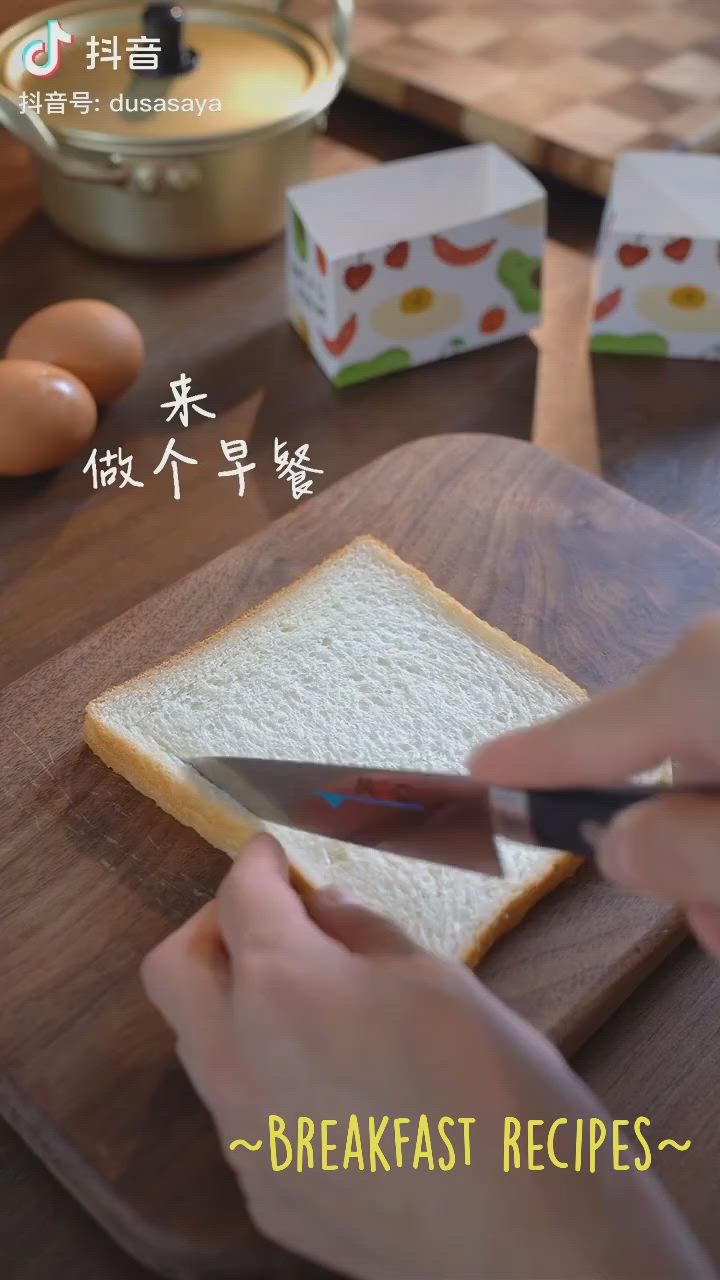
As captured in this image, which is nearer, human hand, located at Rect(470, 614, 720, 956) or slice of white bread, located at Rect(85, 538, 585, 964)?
human hand, located at Rect(470, 614, 720, 956)

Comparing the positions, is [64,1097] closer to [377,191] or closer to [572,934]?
[572,934]

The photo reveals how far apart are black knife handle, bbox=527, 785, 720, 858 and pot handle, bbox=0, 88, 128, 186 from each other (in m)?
1.23

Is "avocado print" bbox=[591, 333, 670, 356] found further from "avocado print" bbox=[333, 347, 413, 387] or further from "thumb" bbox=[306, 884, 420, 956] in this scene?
"thumb" bbox=[306, 884, 420, 956]

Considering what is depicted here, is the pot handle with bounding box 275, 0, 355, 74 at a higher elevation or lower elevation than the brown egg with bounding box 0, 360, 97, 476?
higher

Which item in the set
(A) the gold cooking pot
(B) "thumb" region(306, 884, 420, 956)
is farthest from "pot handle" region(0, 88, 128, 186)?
(B) "thumb" region(306, 884, 420, 956)

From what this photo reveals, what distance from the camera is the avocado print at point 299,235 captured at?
1602mm

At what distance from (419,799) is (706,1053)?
334mm

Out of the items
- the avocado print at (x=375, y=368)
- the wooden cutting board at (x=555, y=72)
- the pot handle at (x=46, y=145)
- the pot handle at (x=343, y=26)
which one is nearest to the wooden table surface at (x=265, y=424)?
the avocado print at (x=375, y=368)

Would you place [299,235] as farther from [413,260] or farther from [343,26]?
[343,26]

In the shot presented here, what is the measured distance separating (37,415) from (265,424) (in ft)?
1.08

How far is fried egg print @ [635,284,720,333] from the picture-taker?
163 cm

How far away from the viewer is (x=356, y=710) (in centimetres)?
114

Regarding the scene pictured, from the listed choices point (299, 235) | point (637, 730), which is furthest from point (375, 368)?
point (637, 730)

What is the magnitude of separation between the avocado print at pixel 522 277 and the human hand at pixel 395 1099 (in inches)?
42.9
